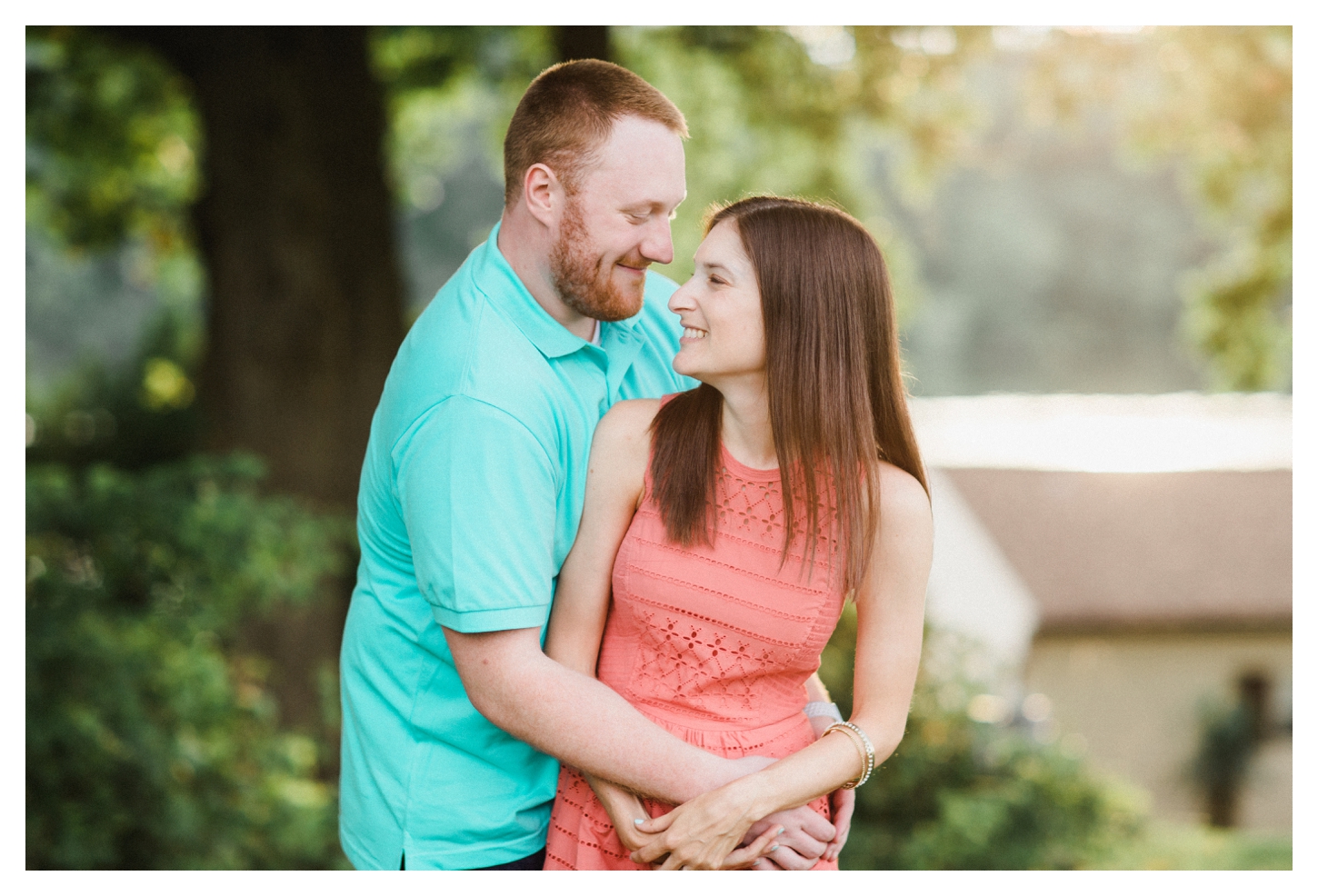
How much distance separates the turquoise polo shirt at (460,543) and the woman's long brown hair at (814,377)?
0.79ft

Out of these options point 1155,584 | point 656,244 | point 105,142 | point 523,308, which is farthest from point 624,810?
point 1155,584

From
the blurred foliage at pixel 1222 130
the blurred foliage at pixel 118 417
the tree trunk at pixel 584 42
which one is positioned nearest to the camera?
the tree trunk at pixel 584 42

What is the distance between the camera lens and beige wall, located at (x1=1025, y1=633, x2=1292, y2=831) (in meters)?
19.3

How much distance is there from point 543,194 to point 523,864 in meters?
1.42

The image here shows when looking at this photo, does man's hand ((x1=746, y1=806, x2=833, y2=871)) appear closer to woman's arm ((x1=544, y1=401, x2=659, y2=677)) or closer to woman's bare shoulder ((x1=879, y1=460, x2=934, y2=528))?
woman's arm ((x1=544, y1=401, x2=659, y2=677))

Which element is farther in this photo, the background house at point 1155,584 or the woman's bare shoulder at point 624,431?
the background house at point 1155,584

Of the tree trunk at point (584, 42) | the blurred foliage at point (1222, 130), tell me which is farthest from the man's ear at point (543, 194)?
the blurred foliage at point (1222, 130)

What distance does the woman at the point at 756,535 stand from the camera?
221cm

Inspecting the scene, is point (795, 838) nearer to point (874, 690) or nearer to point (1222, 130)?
point (874, 690)

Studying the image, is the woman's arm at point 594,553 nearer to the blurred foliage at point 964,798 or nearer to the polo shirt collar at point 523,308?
the polo shirt collar at point 523,308

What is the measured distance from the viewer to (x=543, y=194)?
8.02ft

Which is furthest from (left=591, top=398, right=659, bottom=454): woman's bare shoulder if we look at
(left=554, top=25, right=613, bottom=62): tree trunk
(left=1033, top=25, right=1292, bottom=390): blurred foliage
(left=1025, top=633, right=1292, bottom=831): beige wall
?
(left=1025, top=633, right=1292, bottom=831): beige wall

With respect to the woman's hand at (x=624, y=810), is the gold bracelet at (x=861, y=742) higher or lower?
higher

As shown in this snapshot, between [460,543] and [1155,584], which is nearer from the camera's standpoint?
[460,543]
